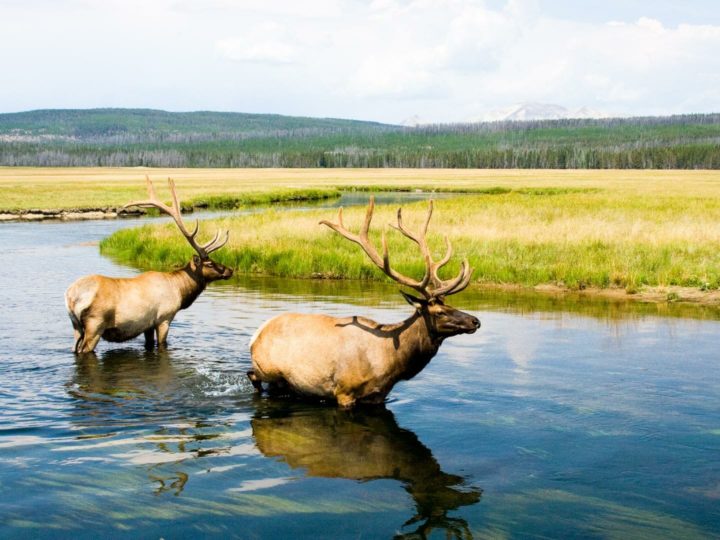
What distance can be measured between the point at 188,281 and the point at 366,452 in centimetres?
604

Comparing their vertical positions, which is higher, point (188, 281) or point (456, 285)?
point (456, 285)

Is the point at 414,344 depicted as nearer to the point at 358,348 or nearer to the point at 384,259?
the point at 358,348

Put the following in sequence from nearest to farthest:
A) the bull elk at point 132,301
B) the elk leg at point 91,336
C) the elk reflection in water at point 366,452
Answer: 1. the elk reflection in water at point 366,452
2. the bull elk at point 132,301
3. the elk leg at point 91,336

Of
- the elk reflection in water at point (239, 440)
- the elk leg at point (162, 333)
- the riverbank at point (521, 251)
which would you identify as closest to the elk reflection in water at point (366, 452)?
the elk reflection in water at point (239, 440)

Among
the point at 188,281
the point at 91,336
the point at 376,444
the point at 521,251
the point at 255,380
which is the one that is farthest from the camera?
the point at 521,251

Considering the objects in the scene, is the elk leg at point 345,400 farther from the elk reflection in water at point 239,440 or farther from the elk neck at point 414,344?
the elk neck at point 414,344

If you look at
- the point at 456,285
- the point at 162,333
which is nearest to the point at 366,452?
the point at 456,285

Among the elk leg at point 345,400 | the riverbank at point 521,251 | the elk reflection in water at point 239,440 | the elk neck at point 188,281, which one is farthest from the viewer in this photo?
the riverbank at point 521,251

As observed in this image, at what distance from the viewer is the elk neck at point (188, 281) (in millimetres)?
14072

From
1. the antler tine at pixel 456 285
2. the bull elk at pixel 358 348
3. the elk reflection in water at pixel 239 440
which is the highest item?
the antler tine at pixel 456 285

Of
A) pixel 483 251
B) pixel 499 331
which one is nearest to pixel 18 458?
pixel 499 331

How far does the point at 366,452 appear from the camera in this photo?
9.11m

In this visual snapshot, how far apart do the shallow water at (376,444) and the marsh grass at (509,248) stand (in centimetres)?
654

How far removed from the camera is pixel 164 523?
7.22m
